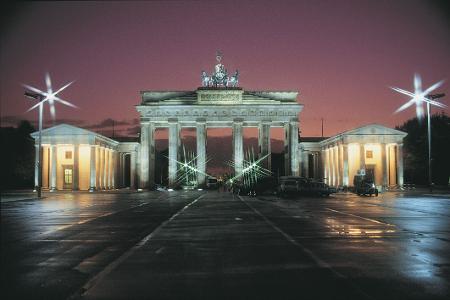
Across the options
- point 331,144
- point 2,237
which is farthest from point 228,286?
point 331,144

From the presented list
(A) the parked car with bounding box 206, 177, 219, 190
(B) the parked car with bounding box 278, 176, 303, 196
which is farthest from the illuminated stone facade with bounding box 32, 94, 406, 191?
(B) the parked car with bounding box 278, 176, 303, 196

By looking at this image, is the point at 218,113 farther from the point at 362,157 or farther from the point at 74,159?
the point at 362,157

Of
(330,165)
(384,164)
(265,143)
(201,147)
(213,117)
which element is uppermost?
(213,117)

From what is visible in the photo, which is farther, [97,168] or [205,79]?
[205,79]

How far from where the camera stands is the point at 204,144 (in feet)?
318

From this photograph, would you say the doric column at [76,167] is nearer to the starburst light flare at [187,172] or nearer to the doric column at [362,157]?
the starburst light flare at [187,172]

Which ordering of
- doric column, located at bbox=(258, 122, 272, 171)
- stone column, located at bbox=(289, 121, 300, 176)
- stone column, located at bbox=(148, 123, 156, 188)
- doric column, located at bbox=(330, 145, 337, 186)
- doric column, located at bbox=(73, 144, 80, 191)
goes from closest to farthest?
doric column, located at bbox=(73, 144, 80, 191) → doric column, located at bbox=(330, 145, 337, 186) → stone column, located at bbox=(148, 123, 156, 188) → stone column, located at bbox=(289, 121, 300, 176) → doric column, located at bbox=(258, 122, 272, 171)

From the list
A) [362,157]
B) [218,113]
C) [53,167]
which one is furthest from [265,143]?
[53,167]

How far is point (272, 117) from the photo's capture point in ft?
317

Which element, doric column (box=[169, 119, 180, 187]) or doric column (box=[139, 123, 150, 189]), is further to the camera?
doric column (box=[169, 119, 180, 187])

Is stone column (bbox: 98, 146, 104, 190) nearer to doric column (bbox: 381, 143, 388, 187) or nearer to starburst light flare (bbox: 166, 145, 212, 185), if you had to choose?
starburst light flare (bbox: 166, 145, 212, 185)

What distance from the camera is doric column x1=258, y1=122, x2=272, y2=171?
96.7 meters

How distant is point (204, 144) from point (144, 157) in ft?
34.8

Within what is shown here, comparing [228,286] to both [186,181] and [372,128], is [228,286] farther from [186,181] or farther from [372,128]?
[186,181]
